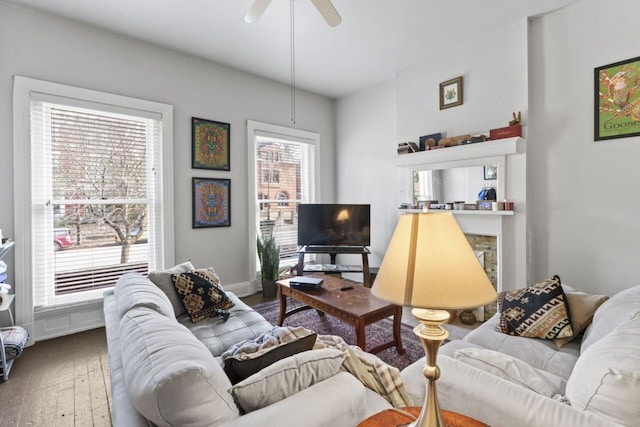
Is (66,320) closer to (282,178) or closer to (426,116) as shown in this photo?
(282,178)

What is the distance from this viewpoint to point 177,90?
11.2 feet

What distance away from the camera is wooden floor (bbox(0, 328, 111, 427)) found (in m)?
1.74

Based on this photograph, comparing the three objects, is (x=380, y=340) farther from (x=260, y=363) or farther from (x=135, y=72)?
(x=135, y=72)

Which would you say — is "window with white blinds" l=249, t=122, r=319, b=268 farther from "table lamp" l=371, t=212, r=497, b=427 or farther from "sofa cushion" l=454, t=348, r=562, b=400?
"table lamp" l=371, t=212, r=497, b=427

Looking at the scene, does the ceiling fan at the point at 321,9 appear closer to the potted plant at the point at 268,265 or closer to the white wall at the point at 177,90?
the white wall at the point at 177,90

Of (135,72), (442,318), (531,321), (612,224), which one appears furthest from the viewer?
(135,72)

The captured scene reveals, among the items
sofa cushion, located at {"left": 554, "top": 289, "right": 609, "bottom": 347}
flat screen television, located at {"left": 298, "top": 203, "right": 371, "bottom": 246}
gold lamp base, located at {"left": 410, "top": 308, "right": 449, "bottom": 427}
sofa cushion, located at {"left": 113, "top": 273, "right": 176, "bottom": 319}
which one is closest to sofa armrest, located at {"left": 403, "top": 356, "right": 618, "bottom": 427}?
gold lamp base, located at {"left": 410, "top": 308, "right": 449, "bottom": 427}

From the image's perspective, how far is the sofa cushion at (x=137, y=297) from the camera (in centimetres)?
146

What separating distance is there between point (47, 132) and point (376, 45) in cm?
335

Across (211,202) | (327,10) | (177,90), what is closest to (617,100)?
(327,10)

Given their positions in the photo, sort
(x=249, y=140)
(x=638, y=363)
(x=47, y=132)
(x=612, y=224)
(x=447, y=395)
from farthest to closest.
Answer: (x=249, y=140), (x=47, y=132), (x=612, y=224), (x=447, y=395), (x=638, y=363)

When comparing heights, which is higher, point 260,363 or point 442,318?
point 442,318

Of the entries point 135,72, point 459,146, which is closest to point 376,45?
point 459,146

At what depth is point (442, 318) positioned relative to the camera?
0.79 metres
